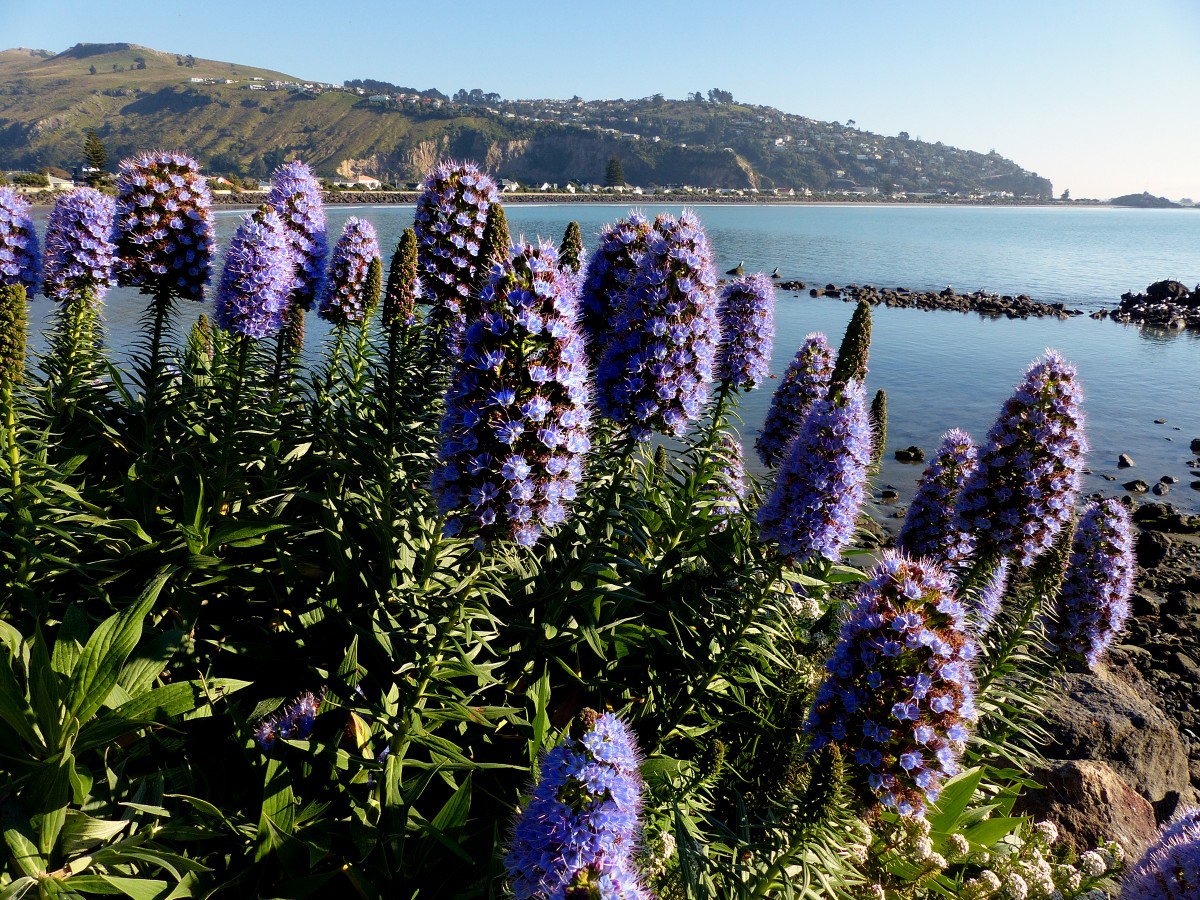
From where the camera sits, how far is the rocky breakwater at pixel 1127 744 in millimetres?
6352

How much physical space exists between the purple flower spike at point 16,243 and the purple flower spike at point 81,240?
0.51 metres

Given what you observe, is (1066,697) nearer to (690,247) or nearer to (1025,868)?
(1025,868)

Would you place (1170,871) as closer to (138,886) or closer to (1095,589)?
(1095,589)

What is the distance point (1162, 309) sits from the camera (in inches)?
2074

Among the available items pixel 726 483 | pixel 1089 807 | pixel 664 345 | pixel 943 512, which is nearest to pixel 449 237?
pixel 664 345

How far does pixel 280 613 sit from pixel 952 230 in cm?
17240

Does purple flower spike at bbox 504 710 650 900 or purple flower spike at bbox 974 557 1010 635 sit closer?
purple flower spike at bbox 504 710 650 900

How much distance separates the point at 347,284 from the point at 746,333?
445cm

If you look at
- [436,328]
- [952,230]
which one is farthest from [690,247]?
[952,230]

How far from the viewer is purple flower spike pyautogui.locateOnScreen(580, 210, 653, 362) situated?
606cm

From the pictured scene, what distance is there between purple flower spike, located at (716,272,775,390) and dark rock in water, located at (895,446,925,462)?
15.6 m

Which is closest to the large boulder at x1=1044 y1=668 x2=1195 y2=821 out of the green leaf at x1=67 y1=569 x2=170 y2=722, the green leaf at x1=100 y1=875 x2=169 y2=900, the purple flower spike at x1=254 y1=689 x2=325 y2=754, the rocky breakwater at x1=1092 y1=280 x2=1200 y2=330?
the purple flower spike at x1=254 y1=689 x2=325 y2=754

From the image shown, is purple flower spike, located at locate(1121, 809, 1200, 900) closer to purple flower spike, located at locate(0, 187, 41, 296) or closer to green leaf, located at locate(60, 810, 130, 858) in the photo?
green leaf, located at locate(60, 810, 130, 858)

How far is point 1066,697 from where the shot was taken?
8.23 metres
